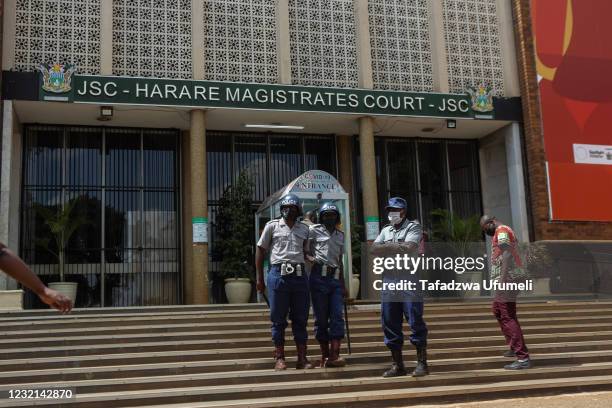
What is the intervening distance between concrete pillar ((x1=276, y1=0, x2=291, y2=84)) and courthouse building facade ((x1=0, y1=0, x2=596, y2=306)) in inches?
1.7

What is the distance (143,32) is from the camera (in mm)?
13633

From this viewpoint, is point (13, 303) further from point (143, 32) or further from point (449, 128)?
point (449, 128)

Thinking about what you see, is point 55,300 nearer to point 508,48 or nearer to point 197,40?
point 197,40

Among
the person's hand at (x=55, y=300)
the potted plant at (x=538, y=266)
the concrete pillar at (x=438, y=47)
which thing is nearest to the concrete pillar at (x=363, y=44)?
the concrete pillar at (x=438, y=47)

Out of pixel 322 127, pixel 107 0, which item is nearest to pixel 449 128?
pixel 322 127

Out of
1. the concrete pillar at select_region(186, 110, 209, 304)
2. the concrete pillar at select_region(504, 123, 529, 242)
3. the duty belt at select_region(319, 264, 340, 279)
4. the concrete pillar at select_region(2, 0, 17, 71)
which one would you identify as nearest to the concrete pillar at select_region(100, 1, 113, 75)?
the concrete pillar at select_region(2, 0, 17, 71)

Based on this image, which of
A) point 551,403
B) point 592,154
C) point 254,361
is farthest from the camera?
point 592,154

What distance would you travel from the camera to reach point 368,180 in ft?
46.0

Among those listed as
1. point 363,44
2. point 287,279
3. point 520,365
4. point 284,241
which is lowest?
point 520,365

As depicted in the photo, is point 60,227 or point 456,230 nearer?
point 60,227

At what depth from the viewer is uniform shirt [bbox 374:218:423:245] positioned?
6.21m

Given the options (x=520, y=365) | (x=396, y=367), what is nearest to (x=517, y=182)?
(x=520, y=365)

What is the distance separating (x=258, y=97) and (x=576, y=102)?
298 inches

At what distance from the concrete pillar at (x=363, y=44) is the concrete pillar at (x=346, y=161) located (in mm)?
2004
